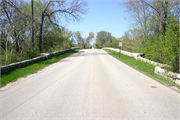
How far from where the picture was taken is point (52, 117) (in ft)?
12.0

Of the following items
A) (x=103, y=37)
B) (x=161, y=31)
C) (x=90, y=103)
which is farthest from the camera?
(x=103, y=37)

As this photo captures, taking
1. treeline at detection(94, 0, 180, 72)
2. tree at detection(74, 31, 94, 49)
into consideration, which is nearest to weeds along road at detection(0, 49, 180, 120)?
treeline at detection(94, 0, 180, 72)

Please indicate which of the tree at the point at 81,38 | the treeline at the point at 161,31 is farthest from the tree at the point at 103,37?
the treeline at the point at 161,31

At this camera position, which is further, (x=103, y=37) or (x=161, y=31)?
(x=103, y=37)

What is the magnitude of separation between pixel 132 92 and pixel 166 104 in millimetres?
1330

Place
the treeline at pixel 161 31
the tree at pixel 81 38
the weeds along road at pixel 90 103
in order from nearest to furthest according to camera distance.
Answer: the weeds along road at pixel 90 103, the treeline at pixel 161 31, the tree at pixel 81 38

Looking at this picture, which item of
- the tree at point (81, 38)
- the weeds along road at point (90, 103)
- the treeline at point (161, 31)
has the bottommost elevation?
the weeds along road at point (90, 103)

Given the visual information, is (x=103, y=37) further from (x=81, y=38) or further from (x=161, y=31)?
(x=161, y=31)

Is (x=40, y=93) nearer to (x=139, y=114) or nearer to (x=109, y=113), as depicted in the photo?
(x=109, y=113)

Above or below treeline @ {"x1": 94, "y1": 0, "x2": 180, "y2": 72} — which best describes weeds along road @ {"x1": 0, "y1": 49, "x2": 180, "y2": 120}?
below

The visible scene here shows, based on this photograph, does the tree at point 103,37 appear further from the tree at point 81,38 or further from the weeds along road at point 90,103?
the weeds along road at point 90,103

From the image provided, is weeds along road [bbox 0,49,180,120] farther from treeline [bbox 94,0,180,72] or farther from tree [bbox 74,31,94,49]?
tree [bbox 74,31,94,49]

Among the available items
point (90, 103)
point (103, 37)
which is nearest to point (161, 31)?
point (90, 103)

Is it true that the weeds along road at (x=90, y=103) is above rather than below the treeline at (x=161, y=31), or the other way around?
below
